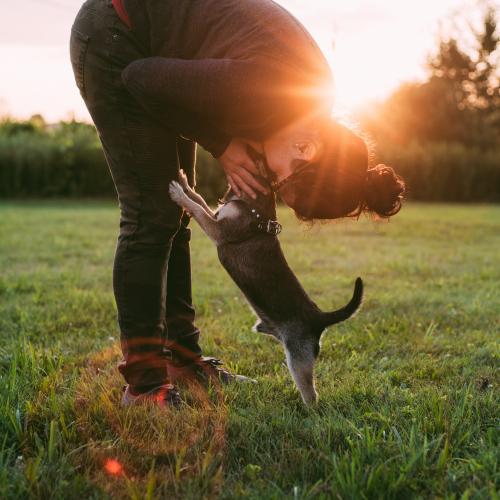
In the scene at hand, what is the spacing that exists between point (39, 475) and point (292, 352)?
1.35m

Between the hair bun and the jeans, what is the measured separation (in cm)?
87

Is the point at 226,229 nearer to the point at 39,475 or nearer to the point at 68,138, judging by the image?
the point at 39,475

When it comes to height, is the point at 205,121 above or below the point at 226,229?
above

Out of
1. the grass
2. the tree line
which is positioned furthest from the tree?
the grass

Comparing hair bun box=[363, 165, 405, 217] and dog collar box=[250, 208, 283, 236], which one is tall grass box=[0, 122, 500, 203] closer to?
dog collar box=[250, 208, 283, 236]

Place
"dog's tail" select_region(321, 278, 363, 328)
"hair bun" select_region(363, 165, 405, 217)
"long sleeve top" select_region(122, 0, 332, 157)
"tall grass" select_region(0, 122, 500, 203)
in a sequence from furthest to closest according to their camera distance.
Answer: "tall grass" select_region(0, 122, 500, 203), "dog's tail" select_region(321, 278, 363, 328), "hair bun" select_region(363, 165, 405, 217), "long sleeve top" select_region(122, 0, 332, 157)

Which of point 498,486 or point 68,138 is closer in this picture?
point 498,486

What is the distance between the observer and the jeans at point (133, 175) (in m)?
2.42

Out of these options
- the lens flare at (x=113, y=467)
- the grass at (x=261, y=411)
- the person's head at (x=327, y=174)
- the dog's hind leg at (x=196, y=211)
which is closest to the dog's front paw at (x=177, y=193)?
the dog's hind leg at (x=196, y=211)

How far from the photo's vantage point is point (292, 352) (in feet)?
9.73

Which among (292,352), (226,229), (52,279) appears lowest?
(52,279)

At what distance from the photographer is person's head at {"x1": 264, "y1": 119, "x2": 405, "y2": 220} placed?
8.11ft

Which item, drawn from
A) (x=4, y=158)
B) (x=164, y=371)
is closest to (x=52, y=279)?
(x=164, y=371)

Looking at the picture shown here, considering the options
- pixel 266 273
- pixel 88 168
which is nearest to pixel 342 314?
pixel 266 273
